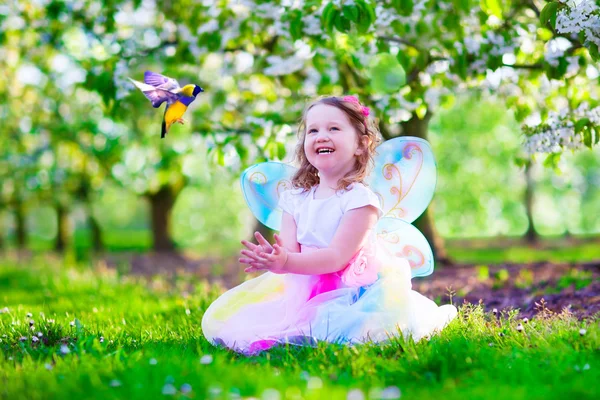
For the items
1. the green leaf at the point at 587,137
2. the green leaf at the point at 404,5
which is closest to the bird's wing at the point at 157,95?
the green leaf at the point at 404,5

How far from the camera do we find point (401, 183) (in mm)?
4031

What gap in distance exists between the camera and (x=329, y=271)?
343 centimetres

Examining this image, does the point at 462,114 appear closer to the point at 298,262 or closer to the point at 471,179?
the point at 471,179

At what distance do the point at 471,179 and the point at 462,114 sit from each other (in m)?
2.56

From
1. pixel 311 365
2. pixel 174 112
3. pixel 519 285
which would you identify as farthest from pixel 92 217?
pixel 311 365

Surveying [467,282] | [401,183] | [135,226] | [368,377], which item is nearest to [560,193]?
[467,282]

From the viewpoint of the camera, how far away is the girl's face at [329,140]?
355 cm

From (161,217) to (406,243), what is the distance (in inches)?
466

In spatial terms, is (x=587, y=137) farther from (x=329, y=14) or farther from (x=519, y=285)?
(x=519, y=285)

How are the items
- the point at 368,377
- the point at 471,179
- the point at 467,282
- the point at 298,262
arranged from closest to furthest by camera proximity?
the point at 368,377 → the point at 298,262 → the point at 467,282 → the point at 471,179

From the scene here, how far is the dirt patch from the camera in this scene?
4.70 m

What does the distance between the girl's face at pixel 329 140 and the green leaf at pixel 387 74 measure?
Answer: 5.47 feet

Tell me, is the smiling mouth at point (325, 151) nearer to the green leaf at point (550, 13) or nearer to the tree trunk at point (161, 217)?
the green leaf at point (550, 13)

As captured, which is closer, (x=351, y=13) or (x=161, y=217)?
(x=351, y=13)
